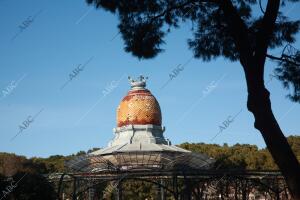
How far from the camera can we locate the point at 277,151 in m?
9.77

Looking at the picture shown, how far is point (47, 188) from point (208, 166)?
11706mm

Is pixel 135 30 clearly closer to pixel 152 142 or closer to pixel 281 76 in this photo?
pixel 281 76

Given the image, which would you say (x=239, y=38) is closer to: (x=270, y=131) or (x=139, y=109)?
(x=270, y=131)

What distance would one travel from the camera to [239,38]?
1088 cm

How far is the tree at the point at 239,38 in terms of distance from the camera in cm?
988

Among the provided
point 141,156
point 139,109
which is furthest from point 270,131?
point 139,109

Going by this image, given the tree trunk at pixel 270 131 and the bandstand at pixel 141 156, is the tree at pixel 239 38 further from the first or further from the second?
the bandstand at pixel 141 156

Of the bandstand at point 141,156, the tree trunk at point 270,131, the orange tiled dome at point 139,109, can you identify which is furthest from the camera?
the orange tiled dome at point 139,109

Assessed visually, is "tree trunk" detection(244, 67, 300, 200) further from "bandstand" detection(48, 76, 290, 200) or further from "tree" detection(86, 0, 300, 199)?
"bandstand" detection(48, 76, 290, 200)

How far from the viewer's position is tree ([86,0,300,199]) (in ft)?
32.4

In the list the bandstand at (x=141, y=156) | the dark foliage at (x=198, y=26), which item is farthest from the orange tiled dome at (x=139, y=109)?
the dark foliage at (x=198, y=26)

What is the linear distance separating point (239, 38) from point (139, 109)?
24389 mm

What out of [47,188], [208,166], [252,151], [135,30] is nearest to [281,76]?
[135,30]

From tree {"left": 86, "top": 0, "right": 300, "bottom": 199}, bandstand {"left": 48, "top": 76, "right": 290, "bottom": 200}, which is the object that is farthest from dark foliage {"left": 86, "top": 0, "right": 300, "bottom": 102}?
bandstand {"left": 48, "top": 76, "right": 290, "bottom": 200}
